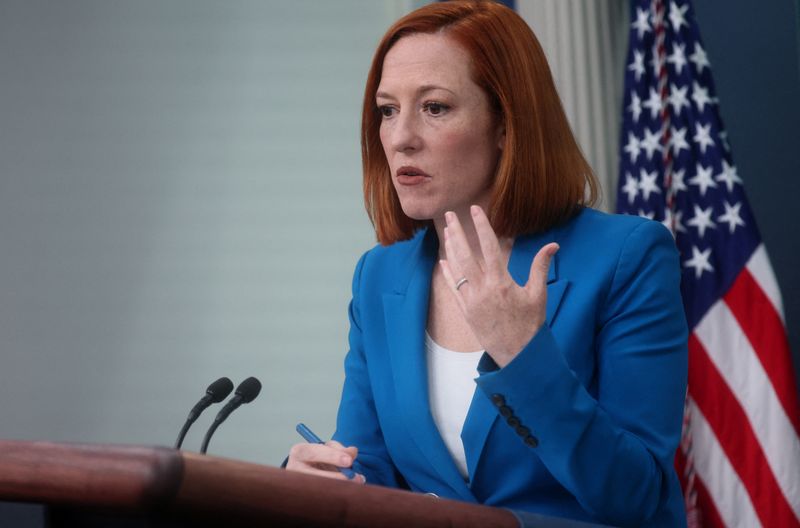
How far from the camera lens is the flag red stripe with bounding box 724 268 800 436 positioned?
287 cm

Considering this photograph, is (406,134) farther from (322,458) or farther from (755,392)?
(755,392)

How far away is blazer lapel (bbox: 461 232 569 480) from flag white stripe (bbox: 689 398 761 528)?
1.52 m

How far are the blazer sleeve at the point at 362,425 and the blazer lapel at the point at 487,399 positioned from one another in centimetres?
22

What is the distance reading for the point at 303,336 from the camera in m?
3.92

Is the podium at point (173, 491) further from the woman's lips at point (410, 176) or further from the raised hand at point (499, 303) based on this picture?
the woman's lips at point (410, 176)

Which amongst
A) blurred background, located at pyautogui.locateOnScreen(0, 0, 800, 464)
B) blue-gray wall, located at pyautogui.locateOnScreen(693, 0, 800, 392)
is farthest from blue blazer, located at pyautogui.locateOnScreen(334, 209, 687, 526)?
blurred background, located at pyautogui.locateOnScreen(0, 0, 800, 464)

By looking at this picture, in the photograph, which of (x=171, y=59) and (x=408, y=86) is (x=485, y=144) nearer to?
(x=408, y=86)

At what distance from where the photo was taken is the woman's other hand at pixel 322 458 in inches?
52.7

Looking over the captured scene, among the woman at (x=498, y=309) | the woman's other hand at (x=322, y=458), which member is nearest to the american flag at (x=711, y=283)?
the woman at (x=498, y=309)

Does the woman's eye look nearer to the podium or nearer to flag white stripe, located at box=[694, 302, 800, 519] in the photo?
the podium

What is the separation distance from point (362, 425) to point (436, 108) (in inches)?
21.9

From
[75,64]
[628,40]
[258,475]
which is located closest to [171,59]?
[75,64]

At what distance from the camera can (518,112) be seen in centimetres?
163

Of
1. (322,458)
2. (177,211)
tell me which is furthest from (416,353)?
(177,211)
